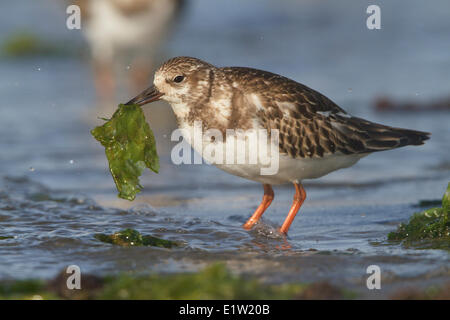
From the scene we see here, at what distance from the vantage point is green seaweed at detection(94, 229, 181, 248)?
15.9 ft

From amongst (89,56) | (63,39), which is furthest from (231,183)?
(63,39)

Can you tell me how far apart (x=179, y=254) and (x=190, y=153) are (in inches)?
112

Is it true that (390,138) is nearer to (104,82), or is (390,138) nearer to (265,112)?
(265,112)

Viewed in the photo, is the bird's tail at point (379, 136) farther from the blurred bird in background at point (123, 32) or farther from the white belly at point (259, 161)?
the blurred bird in background at point (123, 32)

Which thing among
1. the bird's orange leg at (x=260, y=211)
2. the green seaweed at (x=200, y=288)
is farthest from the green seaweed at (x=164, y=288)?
the bird's orange leg at (x=260, y=211)

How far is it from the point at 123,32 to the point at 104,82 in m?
0.83

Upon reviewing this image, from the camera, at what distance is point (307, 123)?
17.0 feet

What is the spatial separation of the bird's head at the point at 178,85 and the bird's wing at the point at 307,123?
0.26 m

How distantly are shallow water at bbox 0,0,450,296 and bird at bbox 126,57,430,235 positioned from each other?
1.84ft

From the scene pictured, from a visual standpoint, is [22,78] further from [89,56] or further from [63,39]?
[63,39]

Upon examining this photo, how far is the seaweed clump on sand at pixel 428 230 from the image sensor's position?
4770 mm

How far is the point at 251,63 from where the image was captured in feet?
41.1

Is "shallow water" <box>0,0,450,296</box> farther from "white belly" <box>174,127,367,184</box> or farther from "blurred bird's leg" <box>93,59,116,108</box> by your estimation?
"white belly" <box>174,127,367,184</box>

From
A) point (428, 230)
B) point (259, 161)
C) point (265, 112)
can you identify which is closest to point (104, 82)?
point (265, 112)
